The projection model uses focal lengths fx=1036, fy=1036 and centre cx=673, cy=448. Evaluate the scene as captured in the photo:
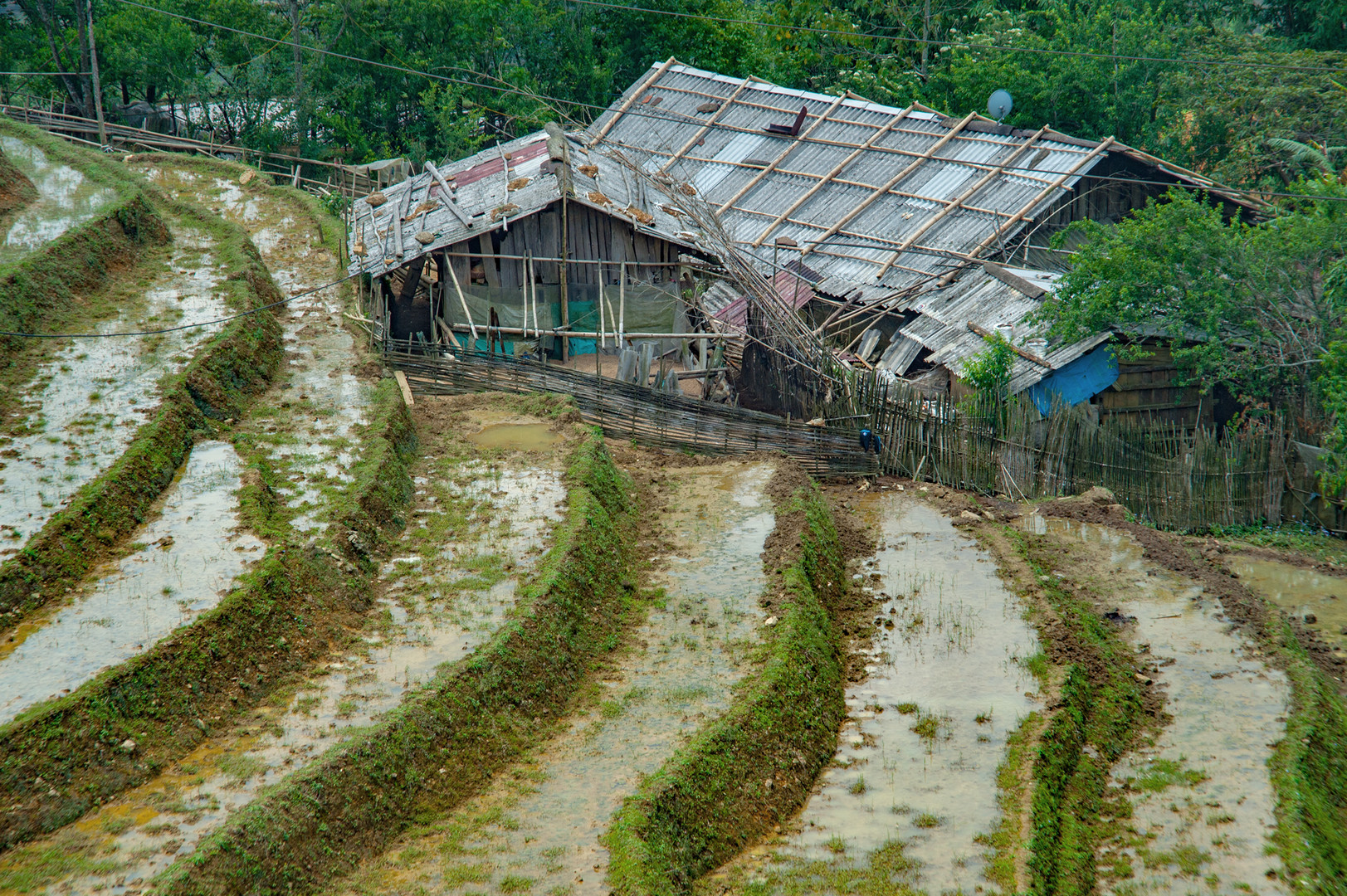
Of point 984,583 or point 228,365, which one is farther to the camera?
point 228,365

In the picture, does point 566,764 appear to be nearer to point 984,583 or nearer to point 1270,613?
point 984,583

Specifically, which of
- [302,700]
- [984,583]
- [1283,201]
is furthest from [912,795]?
[1283,201]

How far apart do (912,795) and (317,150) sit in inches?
1064

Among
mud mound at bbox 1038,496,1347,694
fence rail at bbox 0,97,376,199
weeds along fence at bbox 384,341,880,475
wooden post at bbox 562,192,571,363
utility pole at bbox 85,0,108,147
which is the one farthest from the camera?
fence rail at bbox 0,97,376,199

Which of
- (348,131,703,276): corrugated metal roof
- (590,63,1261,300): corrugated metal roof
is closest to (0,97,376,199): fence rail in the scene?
(348,131,703,276): corrugated metal roof

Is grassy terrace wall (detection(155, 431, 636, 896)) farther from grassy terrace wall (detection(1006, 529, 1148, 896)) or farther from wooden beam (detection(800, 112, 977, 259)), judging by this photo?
wooden beam (detection(800, 112, 977, 259))

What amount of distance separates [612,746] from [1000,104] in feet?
69.1

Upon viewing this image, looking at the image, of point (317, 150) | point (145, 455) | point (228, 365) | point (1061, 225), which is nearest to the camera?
point (145, 455)

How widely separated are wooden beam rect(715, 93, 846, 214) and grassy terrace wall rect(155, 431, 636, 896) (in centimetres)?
1325

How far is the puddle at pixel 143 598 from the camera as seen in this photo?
823cm

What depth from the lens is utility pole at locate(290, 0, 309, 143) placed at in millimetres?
29016

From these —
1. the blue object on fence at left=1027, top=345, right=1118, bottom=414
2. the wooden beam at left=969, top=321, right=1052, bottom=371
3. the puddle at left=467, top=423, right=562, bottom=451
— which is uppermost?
the wooden beam at left=969, top=321, right=1052, bottom=371

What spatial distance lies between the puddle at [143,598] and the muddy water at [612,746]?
297cm

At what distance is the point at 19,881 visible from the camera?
6566mm
